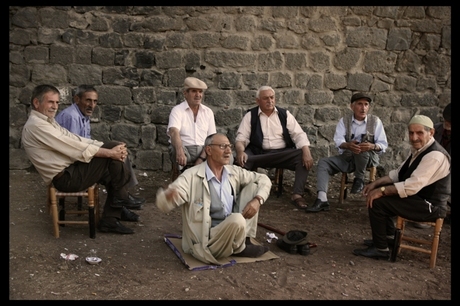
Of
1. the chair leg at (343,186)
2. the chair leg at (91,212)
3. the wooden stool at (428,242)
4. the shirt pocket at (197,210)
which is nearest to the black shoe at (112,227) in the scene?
the chair leg at (91,212)

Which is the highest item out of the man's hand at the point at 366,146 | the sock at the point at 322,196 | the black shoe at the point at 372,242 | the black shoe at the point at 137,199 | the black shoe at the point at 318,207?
the man's hand at the point at 366,146

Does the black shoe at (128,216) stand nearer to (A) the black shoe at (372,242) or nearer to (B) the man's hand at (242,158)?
(B) the man's hand at (242,158)

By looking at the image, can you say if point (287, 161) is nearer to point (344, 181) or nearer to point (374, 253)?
point (344, 181)

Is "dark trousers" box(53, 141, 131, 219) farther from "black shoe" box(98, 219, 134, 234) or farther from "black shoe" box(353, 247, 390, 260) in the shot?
"black shoe" box(353, 247, 390, 260)

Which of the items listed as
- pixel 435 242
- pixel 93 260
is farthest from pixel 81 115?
pixel 435 242

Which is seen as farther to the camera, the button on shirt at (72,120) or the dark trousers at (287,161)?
the dark trousers at (287,161)

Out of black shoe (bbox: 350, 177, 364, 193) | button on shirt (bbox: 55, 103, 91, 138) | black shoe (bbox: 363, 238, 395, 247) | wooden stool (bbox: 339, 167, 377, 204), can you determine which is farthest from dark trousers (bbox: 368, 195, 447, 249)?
button on shirt (bbox: 55, 103, 91, 138)

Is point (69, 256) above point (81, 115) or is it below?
below

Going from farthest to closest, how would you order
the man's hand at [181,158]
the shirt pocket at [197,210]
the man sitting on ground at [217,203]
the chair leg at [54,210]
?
the man's hand at [181,158], the chair leg at [54,210], the shirt pocket at [197,210], the man sitting on ground at [217,203]

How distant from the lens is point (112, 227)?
4961 mm

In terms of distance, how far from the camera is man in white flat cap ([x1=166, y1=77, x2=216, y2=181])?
19.8ft

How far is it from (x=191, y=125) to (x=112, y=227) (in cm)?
180

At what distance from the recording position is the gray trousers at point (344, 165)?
6.09 meters

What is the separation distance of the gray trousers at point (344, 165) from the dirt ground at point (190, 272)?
2.43 feet
